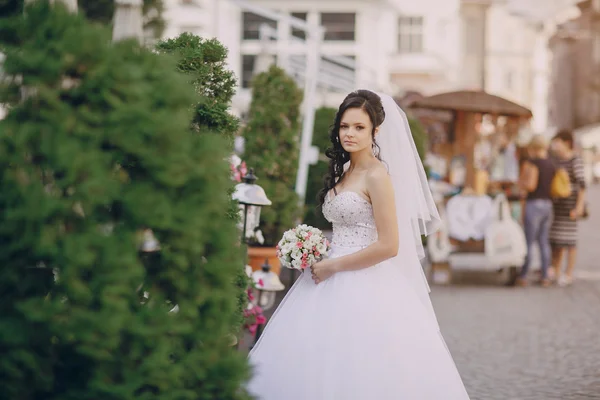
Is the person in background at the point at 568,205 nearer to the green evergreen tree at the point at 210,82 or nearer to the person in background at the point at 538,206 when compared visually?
the person in background at the point at 538,206

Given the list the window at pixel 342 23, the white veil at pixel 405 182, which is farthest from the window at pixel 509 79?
the white veil at pixel 405 182

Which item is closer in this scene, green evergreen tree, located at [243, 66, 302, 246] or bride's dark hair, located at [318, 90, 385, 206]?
bride's dark hair, located at [318, 90, 385, 206]

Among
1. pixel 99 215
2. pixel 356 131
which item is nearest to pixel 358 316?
pixel 356 131

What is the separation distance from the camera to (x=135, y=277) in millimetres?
2807

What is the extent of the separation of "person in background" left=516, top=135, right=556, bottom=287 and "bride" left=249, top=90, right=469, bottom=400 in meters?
8.50

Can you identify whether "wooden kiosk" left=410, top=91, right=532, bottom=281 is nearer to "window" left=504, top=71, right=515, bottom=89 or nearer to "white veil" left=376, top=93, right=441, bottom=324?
"white veil" left=376, top=93, right=441, bottom=324

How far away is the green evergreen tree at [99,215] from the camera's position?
9.05ft

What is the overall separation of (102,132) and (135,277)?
0.43 meters

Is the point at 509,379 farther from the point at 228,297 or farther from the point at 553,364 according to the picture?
the point at 228,297

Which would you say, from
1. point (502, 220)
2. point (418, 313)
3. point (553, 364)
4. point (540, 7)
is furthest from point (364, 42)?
point (418, 313)

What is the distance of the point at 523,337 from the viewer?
913 centimetres

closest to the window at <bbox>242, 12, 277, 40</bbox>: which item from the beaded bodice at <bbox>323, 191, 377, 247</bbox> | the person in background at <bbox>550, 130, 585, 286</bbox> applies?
the person in background at <bbox>550, 130, 585, 286</bbox>

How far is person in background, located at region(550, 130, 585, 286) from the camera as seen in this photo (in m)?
13.4

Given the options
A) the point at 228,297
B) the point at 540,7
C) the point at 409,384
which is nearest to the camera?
the point at 228,297
